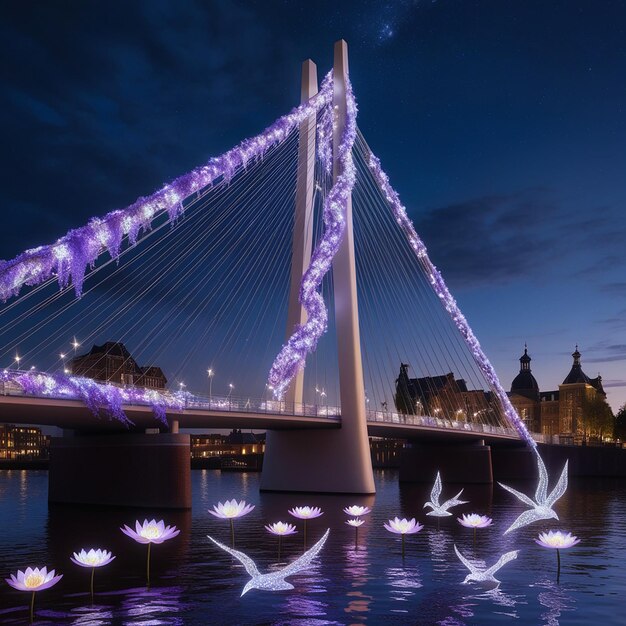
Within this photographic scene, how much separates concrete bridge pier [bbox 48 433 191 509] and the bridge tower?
10.3 m

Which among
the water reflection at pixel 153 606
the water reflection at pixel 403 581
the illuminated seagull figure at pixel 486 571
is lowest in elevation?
the water reflection at pixel 403 581

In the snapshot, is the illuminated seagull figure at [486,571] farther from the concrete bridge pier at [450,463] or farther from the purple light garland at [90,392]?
the concrete bridge pier at [450,463]

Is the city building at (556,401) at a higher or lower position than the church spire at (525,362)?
lower

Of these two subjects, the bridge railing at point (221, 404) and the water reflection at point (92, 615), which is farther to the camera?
the bridge railing at point (221, 404)

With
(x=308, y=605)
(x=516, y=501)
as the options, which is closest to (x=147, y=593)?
(x=308, y=605)

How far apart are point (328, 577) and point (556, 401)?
544ft

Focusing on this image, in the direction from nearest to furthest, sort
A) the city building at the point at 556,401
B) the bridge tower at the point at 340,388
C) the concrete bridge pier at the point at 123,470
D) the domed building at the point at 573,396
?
the concrete bridge pier at the point at 123,470
the bridge tower at the point at 340,388
the domed building at the point at 573,396
the city building at the point at 556,401

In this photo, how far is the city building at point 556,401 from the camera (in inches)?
6594

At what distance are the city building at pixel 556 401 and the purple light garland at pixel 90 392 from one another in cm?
13773

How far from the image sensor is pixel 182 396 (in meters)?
37.1

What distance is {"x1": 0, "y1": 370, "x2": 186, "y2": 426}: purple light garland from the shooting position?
28.8 m

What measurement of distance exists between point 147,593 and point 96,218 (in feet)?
45.4

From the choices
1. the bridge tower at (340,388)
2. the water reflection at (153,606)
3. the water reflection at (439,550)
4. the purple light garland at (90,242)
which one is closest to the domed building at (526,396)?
the bridge tower at (340,388)

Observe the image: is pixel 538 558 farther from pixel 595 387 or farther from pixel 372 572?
pixel 595 387
